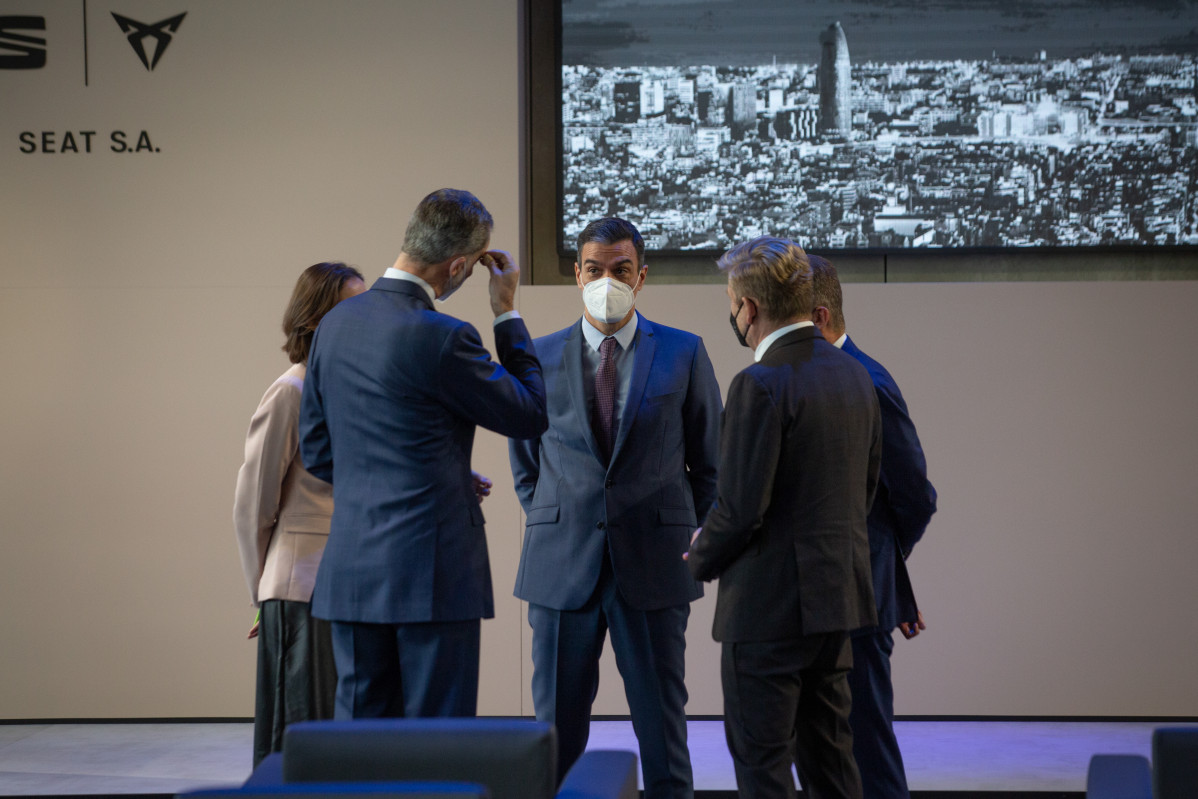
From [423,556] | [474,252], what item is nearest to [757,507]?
[423,556]

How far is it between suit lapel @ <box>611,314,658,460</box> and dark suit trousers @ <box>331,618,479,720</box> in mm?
636

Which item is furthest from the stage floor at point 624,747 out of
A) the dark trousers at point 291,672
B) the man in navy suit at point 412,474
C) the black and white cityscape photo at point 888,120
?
the black and white cityscape photo at point 888,120

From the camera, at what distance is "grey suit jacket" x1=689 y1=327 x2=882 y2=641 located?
2.19 metres

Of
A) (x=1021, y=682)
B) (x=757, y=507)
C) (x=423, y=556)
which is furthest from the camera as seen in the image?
(x=1021, y=682)

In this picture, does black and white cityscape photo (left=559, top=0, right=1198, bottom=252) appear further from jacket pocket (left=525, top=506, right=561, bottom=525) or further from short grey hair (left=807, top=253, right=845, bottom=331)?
jacket pocket (left=525, top=506, right=561, bottom=525)

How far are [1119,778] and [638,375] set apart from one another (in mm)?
1487

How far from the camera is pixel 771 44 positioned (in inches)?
187

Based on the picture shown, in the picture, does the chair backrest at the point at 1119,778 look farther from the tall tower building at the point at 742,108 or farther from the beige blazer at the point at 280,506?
the tall tower building at the point at 742,108

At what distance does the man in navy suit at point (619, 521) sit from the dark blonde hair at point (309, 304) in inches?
25.2

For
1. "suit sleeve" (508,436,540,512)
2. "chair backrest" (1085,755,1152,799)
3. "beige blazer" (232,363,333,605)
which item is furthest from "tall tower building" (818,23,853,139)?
"chair backrest" (1085,755,1152,799)

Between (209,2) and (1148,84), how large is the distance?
4.14 m

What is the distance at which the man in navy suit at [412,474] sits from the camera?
7.72 ft

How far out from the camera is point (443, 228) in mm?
2439

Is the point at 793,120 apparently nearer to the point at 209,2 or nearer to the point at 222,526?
the point at 209,2
